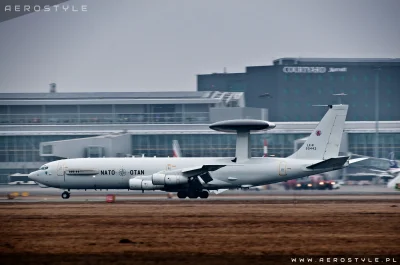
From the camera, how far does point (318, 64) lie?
178500mm

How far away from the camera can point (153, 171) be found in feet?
221

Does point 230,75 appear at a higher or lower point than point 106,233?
higher

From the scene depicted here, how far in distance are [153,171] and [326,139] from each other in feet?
49.6

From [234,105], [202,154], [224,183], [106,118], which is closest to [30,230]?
[224,183]

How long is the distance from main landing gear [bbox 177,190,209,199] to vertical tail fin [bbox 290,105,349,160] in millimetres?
8309

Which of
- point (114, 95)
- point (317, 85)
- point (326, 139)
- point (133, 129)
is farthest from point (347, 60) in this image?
point (326, 139)

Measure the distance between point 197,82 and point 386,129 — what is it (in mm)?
81764

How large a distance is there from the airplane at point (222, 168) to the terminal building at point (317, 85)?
104829 millimetres

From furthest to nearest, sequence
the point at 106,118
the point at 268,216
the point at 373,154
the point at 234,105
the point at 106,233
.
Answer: the point at 234,105, the point at 106,118, the point at 373,154, the point at 268,216, the point at 106,233

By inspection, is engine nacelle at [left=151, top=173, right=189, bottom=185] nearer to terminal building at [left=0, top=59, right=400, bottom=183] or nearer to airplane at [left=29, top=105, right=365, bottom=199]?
airplane at [left=29, top=105, right=365, bottom=199]

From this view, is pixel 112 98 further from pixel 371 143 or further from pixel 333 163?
pixel 333 163

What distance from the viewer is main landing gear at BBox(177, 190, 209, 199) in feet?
217

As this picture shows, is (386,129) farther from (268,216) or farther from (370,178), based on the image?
(268,216)

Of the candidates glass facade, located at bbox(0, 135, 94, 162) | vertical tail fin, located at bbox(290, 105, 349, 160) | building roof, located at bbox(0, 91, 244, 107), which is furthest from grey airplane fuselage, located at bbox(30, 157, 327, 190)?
building roof, located at bbox(0, 91, 244, 107)
